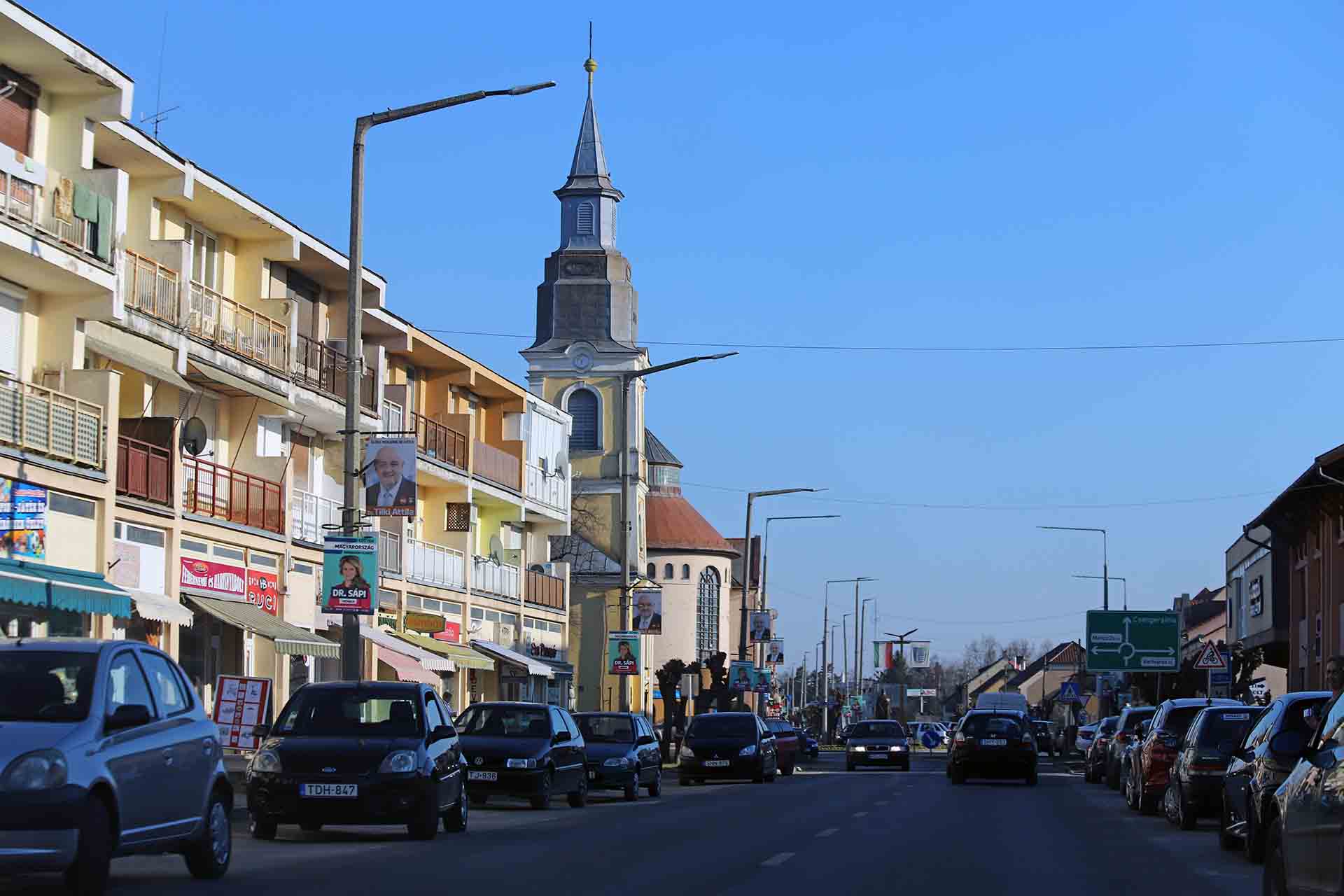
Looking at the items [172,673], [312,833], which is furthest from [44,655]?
[312,833]

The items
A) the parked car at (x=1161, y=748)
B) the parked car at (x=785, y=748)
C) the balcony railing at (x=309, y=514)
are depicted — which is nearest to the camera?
the parked car at (x=1161, y=748)

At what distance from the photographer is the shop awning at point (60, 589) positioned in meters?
27.5

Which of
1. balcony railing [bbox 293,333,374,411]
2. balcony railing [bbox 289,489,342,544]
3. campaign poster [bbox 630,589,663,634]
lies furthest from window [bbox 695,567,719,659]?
balcony railing [bbox 293,333,374,411]

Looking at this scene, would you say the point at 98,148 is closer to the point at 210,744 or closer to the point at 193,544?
the point at 193,544

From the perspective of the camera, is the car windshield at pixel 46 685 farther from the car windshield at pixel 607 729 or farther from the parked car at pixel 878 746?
the parked car at pixel 878 746

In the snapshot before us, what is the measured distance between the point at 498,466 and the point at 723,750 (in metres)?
19.1

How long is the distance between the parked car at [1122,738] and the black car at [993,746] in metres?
1.78

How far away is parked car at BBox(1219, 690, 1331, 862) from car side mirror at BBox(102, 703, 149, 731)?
27.1ft

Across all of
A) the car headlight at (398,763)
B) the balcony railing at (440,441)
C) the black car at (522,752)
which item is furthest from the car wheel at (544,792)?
the balcony railing at (440,441)

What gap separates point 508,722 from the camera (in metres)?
27.5

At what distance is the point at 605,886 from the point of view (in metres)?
14.2

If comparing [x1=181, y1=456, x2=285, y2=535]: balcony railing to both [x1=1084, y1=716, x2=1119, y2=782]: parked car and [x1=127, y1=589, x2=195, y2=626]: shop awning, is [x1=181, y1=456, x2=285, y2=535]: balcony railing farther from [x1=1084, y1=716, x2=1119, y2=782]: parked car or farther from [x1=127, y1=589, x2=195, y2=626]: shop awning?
[x1=1084, y1=716, x2=1119, y2=782]: parked car

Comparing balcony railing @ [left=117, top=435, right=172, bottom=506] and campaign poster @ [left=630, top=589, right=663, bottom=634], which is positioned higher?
balcony railing @ [left=117, top=435, right=172, bottom=506]

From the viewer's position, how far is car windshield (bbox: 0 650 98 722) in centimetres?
1243
